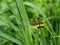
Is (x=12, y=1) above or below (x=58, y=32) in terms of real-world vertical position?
above

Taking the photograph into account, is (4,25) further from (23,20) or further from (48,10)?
(48,10)

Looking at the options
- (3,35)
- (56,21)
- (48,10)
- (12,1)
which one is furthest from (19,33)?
(12,1)

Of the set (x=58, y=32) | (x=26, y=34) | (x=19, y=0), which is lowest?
(x=58, y=32)

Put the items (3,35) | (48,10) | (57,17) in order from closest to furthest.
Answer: (3,35), (57,17), (48,10)

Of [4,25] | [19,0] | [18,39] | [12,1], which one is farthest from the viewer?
[12,1]

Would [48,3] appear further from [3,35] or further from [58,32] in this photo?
[3,35]

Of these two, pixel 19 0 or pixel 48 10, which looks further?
pixel 48 10
